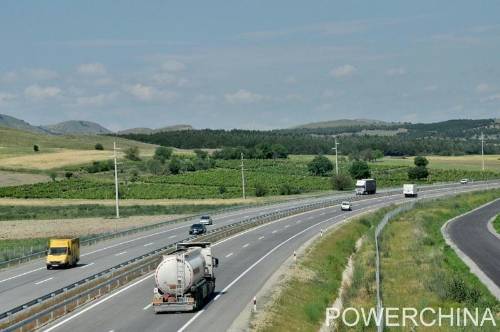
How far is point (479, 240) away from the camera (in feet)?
218

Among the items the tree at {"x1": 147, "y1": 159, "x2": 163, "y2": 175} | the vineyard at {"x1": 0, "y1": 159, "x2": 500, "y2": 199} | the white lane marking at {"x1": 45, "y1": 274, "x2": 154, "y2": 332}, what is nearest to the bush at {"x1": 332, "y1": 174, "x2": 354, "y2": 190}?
the vineyard at {"x1": 0, "y1": 159, "x2": 500, "y2": 199}

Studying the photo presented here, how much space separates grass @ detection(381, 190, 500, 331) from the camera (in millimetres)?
40750

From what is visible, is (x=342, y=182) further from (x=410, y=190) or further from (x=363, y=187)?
(x=410, y=190)

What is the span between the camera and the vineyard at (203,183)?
478 feet

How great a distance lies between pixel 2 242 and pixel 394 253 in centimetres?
3890

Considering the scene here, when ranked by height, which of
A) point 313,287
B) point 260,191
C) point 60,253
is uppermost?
point 260,191

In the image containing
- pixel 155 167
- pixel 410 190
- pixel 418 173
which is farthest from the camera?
pixel 155 167

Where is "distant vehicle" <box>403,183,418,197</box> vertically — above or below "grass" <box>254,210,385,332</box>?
above

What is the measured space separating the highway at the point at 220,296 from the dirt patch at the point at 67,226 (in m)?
21.5

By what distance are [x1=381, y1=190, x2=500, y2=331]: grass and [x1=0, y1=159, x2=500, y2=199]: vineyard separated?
2480 inches

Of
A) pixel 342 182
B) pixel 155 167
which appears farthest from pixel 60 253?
pixel 155 167

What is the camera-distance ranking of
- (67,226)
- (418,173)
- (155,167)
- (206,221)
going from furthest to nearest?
(155,167) → (418,173) → (67,226) → (206,221)

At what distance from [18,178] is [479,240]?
406ft

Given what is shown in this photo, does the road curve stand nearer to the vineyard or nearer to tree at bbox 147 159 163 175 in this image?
the vineyard
